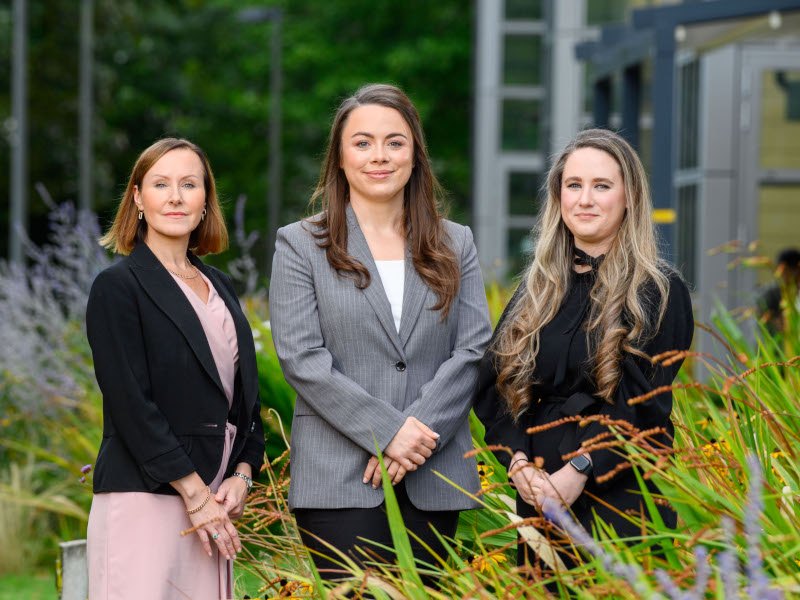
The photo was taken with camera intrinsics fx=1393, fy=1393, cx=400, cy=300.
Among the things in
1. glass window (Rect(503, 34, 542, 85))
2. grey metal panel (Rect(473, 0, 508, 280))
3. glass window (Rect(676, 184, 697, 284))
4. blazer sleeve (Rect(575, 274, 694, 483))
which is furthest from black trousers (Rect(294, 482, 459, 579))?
glass window (Rect(503, 34, 542, 85))

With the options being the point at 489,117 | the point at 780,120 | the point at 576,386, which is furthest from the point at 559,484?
the point at 489,117

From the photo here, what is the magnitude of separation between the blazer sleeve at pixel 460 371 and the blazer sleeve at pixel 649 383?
356 millimetres

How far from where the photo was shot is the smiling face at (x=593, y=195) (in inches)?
145

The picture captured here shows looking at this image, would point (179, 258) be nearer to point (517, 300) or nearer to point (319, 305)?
point (319, 305)

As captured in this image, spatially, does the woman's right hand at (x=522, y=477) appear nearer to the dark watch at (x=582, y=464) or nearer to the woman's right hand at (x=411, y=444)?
the dark watch at (x=582, y=464)

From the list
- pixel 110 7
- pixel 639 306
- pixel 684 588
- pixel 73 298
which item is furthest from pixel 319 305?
pixel 110 7

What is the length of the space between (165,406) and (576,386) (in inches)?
42.4

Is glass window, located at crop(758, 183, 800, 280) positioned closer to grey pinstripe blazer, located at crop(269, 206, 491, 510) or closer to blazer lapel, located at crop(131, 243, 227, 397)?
grey pinstripe blazer, located at crop(269, 206, 491, 510)

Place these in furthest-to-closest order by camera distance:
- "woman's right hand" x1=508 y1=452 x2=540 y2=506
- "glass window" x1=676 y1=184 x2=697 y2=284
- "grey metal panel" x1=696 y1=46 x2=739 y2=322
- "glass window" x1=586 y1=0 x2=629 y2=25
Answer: "glass window" x1=586 y1=0 x2=629 y2=25 < "glass window" x1=676 y1=184 x2=697 y2=284 < "grey metal panel" x1=696 y1=46 x2=739 y2=322 < "woman's right hand" x1=508 y1=452 x2=540 y2=506

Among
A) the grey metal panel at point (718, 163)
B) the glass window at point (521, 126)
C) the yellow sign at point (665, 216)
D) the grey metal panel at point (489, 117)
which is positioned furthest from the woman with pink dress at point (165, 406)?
the glass window at point (521, 126)

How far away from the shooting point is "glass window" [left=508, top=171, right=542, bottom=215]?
26.1 meters

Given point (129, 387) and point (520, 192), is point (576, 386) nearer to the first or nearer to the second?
point (129, 387)

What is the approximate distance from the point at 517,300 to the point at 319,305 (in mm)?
544

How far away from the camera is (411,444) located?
144 inches
